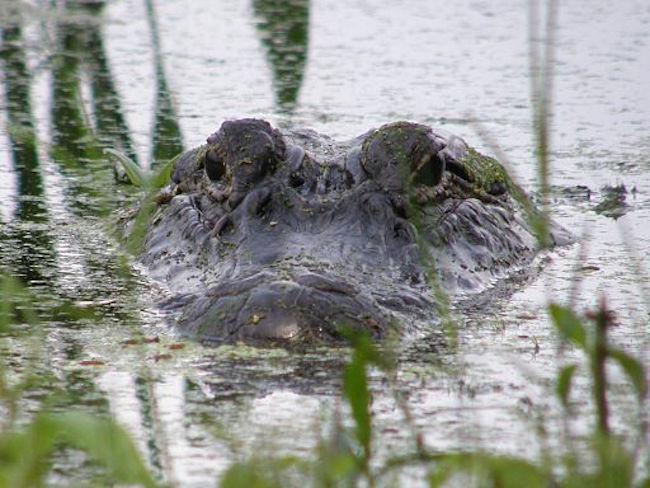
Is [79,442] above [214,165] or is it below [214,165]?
above

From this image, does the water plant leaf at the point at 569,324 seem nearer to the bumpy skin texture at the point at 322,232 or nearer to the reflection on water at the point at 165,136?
the bumpy skin texture at the point at 322,232

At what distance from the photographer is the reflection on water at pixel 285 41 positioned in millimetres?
9711

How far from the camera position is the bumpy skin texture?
14.7 ft

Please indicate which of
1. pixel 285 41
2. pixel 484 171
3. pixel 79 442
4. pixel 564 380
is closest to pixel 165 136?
pixel 285 41

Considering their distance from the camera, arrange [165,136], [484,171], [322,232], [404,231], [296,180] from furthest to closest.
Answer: [165,136] < [484,171] < [296,180] < [404,231] < [322,232]

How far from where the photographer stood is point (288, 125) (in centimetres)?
877

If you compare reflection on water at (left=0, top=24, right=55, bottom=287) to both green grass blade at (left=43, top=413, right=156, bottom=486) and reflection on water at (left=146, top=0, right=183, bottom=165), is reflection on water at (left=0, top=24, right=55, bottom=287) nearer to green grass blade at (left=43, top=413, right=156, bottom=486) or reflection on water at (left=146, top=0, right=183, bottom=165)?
reflection on water at (left=146, top=0, right=183, bottom=165)

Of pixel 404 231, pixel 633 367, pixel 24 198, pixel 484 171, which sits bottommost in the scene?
pixel 24 198

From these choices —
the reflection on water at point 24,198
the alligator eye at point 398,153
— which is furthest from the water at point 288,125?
the alligator eye at point 398,153

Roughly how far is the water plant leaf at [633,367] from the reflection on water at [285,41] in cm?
640

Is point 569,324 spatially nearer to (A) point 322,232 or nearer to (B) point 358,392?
(B) point 358,392

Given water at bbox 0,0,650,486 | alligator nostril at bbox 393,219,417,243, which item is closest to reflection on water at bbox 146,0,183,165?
water at bbox 0,0,650,486

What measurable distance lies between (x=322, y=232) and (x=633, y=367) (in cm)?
247

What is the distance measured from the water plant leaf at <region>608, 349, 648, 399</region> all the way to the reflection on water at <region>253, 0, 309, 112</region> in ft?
21.0
